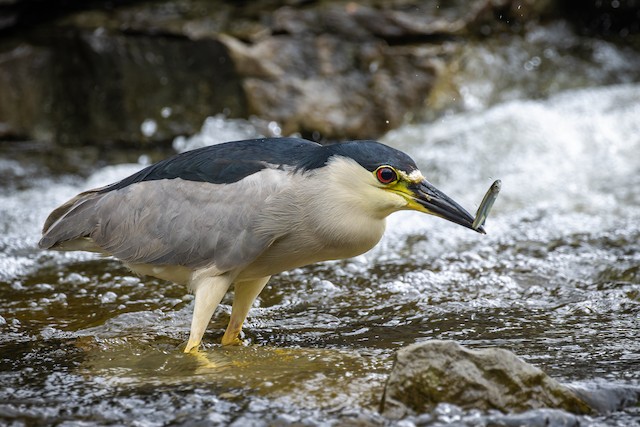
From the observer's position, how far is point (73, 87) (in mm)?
9562

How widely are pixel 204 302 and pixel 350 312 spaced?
1.05 m

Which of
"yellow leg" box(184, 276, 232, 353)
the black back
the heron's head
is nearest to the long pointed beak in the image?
the heron's head

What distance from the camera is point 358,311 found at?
16.6 ft

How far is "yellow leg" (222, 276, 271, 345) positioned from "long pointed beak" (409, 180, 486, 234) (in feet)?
3.33

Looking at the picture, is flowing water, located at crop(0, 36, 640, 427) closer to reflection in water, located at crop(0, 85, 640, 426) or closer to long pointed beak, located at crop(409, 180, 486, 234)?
reflection in water, located at crop(0, 85, 640, 426)

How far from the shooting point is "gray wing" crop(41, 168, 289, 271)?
431 cm

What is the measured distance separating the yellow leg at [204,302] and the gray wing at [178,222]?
0.08m

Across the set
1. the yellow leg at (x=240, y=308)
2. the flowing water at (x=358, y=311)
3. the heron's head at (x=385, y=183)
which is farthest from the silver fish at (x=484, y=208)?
the yellow leg at (x=240, y=308)

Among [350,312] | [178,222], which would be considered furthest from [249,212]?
[350,312]

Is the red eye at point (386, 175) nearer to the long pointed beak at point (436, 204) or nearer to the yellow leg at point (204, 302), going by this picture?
the long pointed beak at point (436, 204)

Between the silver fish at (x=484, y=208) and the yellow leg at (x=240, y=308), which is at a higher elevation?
the silver fish at (x=484, y=208)

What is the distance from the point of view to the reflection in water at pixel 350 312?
141 inches

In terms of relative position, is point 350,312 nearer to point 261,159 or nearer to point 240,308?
point 240,308

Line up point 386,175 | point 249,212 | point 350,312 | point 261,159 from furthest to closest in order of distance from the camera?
point 350,312 < point 261,159 < point 249,212 < point 386,175
